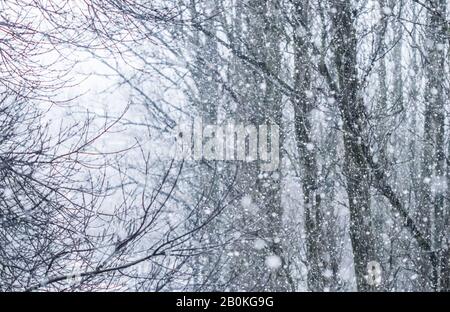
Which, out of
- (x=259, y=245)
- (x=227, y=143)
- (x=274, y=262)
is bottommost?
(x=274, y=262)

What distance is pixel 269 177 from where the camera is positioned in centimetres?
1147

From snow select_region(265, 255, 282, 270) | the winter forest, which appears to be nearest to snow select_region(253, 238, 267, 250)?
the winter forest

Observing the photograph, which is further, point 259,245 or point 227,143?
point 227,143

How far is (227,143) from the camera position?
476 inches

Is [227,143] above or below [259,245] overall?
above

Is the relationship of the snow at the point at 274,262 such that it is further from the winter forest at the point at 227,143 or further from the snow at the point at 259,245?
the snow at the point at 259,245

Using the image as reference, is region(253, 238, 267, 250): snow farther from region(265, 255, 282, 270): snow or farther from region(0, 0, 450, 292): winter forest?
region(265, 255, 282, 270): snow

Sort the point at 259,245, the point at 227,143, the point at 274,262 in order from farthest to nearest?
1. the point at 227,143
2. the point at 259,245
3. the point at 274,262

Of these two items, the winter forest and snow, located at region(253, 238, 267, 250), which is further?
snow, located at region(253, 238, 267, 250)

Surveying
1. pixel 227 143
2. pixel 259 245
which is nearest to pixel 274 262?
pixel 259 245

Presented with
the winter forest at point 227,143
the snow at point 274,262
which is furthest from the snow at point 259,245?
the snow at point 274,262

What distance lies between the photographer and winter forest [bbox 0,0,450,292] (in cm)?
543

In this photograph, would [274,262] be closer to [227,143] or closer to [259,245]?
[259,245]
